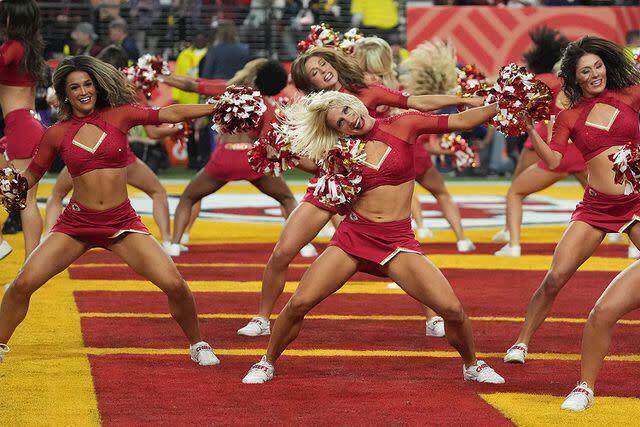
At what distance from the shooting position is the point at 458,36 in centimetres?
2131

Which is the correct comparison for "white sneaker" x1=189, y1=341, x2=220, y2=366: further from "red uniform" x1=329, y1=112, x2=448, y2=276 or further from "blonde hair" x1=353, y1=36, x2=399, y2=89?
"blonde hair" x1=353, y1=36, x2=399, y2=89

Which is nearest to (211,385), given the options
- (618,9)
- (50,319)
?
(50,319)

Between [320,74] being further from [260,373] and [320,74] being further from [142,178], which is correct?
[142,178]

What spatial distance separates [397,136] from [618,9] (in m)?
16.5

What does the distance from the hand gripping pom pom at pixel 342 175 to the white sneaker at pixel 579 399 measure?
54.3 inches

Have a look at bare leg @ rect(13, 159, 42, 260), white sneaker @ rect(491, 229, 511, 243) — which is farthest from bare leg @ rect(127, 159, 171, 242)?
white sneaker @ rect(491, 229, 511, 243)

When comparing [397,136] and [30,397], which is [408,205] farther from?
[30,397]

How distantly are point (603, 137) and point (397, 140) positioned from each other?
126 cm

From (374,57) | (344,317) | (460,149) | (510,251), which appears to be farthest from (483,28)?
(344,317)

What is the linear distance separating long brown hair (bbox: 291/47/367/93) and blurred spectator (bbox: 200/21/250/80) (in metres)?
9.80

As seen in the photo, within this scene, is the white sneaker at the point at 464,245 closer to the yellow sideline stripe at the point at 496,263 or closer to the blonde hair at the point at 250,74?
the yellow sideline stripe at the point at 496,263

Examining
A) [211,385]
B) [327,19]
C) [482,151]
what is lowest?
[482,151]

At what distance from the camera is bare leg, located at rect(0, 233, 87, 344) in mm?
6758

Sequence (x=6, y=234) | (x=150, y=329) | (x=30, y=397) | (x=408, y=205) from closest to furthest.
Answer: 1. (x=30, y=397)
2. (x=408, y=205)
3. (x=150, y=329)
4. (x=6, y=234)
